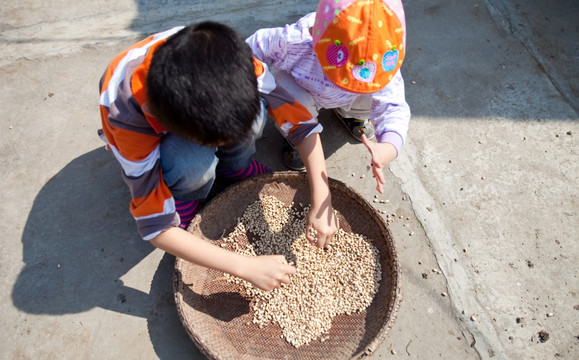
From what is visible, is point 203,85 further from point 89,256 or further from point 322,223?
point 89,256

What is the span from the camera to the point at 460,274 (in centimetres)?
177

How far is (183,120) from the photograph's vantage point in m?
1.06

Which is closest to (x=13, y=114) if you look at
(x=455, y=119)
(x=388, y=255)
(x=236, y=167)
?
(x=236, y=167)

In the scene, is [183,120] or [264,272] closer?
[183,120]

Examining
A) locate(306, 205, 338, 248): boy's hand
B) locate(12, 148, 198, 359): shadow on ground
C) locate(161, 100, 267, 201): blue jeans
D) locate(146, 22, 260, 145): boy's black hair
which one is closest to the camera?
locate(146, 22, 260, 145): boy's black hair

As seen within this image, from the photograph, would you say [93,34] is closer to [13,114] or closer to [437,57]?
[13,114]

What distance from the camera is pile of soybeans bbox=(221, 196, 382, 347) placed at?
5.34ft

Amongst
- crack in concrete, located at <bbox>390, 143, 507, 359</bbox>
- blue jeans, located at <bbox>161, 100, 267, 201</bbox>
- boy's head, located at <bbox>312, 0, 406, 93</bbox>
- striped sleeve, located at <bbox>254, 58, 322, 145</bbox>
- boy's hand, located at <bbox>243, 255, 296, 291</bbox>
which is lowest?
crack in concrete, located at <bbox>390, 143, 507, 359</bbox>

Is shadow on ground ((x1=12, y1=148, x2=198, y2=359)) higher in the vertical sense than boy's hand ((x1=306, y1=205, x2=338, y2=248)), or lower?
lower

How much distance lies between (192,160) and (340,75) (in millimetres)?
565

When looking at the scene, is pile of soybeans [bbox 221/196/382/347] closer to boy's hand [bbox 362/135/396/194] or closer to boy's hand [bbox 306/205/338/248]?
boy's hand [bbox 306/205/338/248]

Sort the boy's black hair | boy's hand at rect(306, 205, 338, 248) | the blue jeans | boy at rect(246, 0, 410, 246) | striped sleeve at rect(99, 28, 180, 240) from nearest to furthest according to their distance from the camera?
the boy's black hair, striped sleeve at rect(99, 28, 180, 240), boy at rect(246, 0, 410, 246), the blue jeans, boy's hand at rect(306, 205, 338, 248)

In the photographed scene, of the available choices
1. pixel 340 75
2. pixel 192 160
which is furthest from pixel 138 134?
pixel 340 75

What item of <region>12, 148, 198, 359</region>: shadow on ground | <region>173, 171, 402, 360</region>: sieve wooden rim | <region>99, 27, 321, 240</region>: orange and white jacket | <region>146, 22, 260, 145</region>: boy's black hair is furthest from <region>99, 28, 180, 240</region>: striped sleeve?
<region>12, 148, 198, 359</region>: shadow on ground
